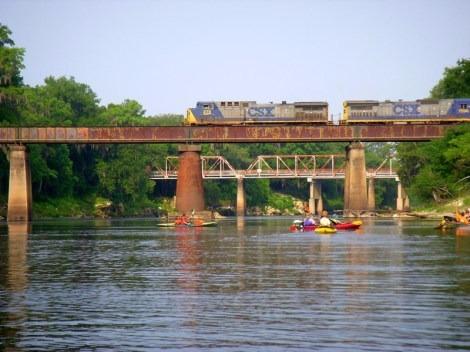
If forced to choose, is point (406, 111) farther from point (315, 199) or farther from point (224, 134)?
point (315, 199)

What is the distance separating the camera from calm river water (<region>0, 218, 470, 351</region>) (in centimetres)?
2342

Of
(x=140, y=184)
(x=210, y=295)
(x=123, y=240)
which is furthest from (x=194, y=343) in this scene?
(x=140, y=184)

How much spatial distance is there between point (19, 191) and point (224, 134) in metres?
23.3

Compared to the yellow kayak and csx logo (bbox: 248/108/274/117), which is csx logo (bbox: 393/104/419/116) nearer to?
csx logo (bbox: 248/108/274/117)

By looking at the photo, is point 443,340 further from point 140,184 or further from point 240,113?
point 140,184

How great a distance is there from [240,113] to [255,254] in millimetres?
63256

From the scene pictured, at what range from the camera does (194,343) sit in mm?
23016

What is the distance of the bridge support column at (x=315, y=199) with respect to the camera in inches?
7014

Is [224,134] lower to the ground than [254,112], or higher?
lower

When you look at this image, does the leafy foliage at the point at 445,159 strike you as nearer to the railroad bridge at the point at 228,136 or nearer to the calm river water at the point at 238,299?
the railroad bridge at the point at 228,136

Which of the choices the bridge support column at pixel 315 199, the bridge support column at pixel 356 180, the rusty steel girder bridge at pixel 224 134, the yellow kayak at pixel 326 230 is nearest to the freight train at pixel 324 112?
the rusty steel girder bridge at pixel 224 134

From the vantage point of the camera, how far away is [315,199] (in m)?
182

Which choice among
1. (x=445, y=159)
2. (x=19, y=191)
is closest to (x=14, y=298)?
(x=445, y=159)

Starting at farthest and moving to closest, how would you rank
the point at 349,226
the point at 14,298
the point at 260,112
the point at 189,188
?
the point at 260,112 < the point at 189,188 < the point at 349,226 < the point at 14,298
